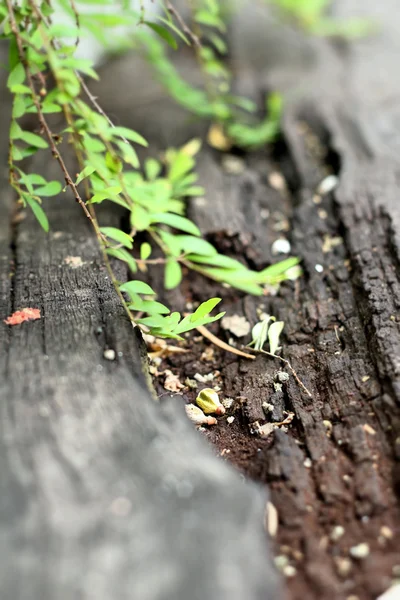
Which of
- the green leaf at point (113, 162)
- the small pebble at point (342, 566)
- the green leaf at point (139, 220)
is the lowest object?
the small pebble at point (342, 566)

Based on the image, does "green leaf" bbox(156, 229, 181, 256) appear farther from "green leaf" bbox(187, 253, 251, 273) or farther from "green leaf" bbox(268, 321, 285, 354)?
"green leaf" bbox(268, 321, 285, 354)

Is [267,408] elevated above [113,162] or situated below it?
below

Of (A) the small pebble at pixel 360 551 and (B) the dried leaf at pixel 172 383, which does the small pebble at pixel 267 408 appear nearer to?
(B) the dried leaf at pixel 172 383

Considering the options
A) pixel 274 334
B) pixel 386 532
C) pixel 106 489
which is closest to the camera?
pixel 106 489

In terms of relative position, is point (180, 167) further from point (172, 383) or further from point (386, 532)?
point (386, 532)

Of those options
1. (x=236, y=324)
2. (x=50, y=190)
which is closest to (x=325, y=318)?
(x=236, y=324)

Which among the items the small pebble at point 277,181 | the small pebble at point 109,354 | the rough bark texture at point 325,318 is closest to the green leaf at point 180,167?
the rough bark texture at point 325,318
